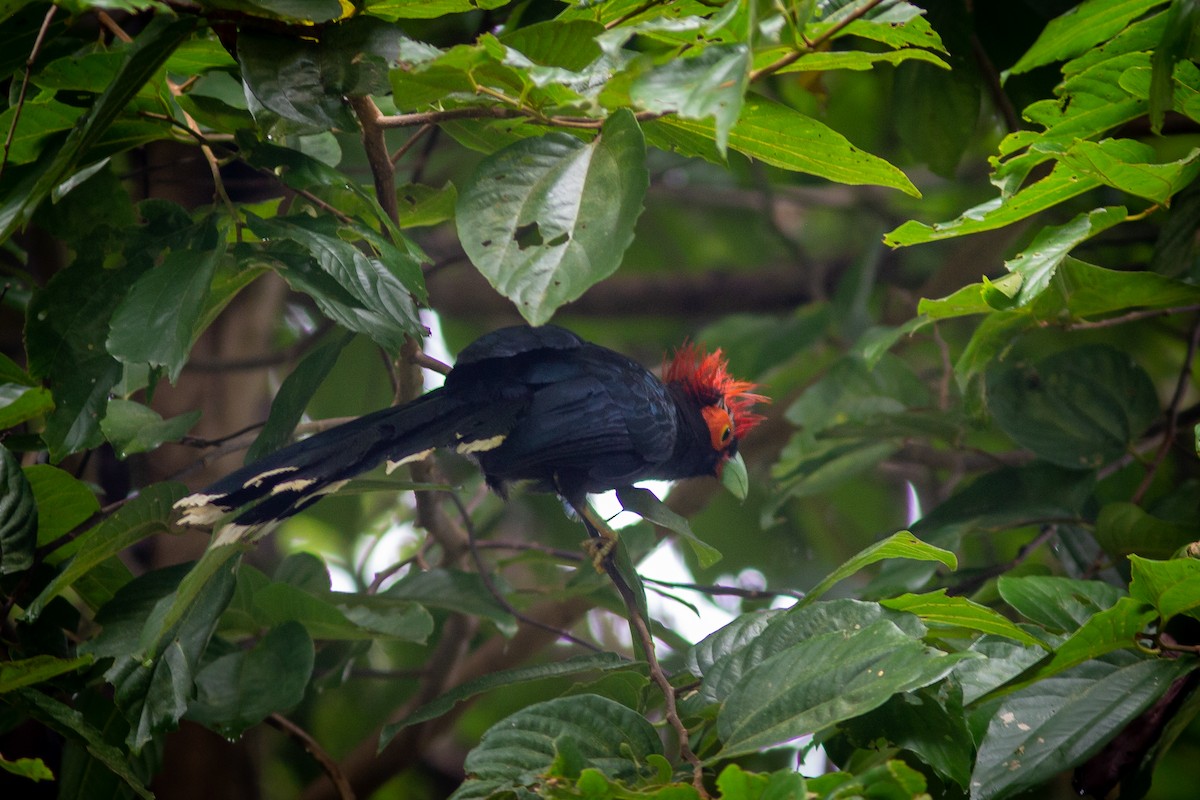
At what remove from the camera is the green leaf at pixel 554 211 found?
118 cm

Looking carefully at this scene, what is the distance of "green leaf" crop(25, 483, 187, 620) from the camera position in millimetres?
1473

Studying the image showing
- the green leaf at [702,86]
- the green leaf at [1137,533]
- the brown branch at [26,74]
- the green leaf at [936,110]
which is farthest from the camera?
the green leaf at [936,110]

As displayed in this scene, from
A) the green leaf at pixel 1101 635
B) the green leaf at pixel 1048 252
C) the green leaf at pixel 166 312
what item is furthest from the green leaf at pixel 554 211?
the green leaf at pixel 1101 635

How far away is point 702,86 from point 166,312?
783 millimetres

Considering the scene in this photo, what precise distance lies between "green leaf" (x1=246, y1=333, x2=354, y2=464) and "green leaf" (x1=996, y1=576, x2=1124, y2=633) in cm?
115

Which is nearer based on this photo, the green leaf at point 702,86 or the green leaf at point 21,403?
the green leaf at point 702,86

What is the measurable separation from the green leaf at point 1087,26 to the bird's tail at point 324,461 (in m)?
1.26

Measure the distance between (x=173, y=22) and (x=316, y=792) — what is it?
6.13 feet

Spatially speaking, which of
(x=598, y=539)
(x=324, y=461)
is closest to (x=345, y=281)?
(x=324, y=461)

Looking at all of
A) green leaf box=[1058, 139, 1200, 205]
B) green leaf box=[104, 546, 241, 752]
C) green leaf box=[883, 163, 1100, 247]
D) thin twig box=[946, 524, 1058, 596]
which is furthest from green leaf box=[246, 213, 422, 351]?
thin twig box=[946, 524, 1058, 596]

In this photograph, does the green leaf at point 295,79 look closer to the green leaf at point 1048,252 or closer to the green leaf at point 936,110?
the green leaf at point 1048,252

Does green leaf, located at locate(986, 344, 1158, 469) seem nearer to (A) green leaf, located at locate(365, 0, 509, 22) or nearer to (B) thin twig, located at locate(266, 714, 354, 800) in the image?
(A) green leaf, located at locate(365, 0, 509, 22)

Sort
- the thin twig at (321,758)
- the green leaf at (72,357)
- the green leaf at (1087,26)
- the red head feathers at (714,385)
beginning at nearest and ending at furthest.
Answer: the green leaf at (72,357)
the green leaf at (1087,26)
the thin twig at (321,758)
the red head feathers at (714,385)

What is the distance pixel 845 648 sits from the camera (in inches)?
49.1
